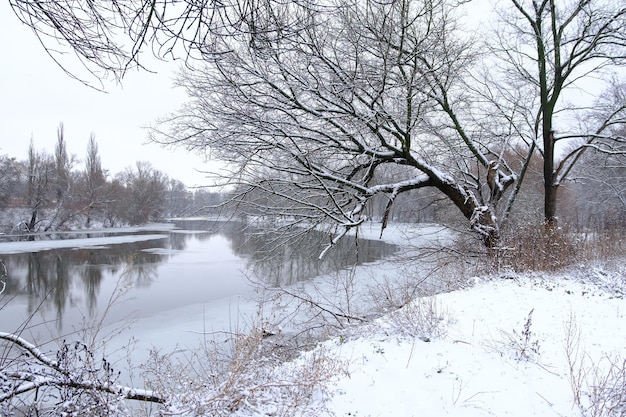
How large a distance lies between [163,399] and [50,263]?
19237 mm

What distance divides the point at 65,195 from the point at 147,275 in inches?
1185

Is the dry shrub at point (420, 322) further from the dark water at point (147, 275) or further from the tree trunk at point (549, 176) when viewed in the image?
the tree trunk at point (549, 176)

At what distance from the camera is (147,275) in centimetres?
1552

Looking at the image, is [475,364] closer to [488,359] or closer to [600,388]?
[488,359]

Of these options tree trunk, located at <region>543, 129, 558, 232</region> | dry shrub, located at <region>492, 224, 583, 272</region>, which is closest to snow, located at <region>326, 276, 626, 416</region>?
dry shrub, located at <region>492, 224, 583, 272</region>

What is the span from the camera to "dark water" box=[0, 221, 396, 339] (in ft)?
23.7

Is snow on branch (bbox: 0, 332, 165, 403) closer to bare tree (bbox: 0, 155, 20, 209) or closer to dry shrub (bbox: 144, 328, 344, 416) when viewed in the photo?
dry shrub (bbox: 144, 328, 344, 416)

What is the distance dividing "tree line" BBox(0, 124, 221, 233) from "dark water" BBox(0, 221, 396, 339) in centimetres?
967

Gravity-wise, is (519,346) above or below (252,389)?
above

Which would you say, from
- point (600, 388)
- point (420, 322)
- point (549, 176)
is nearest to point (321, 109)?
point (420, 322)

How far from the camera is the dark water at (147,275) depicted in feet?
23.7

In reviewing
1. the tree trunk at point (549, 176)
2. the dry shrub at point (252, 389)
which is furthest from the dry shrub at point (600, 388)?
the tree trunk at point (549, 176)

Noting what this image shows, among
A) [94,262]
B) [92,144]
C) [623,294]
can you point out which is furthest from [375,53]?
[92,144]

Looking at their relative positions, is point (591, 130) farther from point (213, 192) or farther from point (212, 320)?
point (212, 320)
